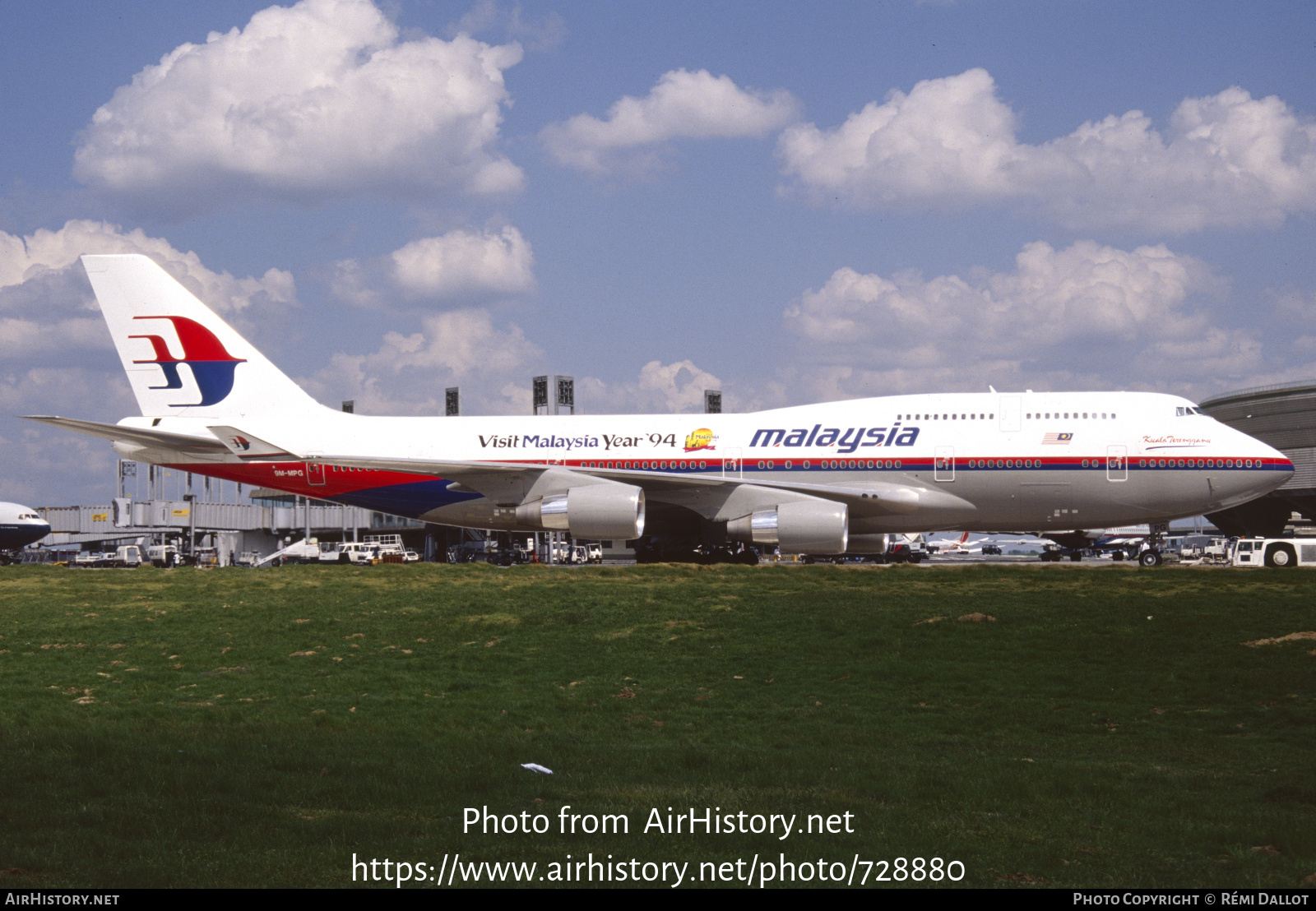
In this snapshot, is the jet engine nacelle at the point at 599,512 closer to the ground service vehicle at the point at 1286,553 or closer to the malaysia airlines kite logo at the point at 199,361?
the malaysia airlines kite logo at the point at 199,361

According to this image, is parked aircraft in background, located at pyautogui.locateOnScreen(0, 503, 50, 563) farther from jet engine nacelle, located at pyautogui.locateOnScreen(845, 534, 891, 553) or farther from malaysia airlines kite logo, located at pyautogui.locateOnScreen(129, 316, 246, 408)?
jet engine nacelle, located at pyautogui.locateOnScreen(845, 534, 891, 553)

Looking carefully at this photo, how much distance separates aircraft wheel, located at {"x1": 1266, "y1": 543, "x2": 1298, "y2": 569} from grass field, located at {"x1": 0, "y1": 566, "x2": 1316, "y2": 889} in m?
13.6

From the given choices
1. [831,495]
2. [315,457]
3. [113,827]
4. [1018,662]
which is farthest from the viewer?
[315,457]

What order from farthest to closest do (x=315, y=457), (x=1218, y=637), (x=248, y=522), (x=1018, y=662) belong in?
(x=248, y=522)
(x=315, y=457)
(x=1218, y=637)
(x=1018, y=662)

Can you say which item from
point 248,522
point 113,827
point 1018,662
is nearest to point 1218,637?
→ point 1018,662

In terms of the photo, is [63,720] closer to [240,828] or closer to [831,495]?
[240,828]

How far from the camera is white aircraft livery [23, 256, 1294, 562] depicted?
3141 centimetres

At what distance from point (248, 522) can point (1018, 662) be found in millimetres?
93213

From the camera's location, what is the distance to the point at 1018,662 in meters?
16.5

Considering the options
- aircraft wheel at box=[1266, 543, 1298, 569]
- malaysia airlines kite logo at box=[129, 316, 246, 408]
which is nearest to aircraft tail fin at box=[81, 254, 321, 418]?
malaysia airlines kite logo at box=[129, 316, 246, 408]

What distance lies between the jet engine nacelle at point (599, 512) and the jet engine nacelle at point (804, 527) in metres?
3.49

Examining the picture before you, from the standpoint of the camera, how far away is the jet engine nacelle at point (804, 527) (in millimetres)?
30562

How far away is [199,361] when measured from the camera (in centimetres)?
3644

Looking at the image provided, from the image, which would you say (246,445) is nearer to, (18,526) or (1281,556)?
(1281,556)
